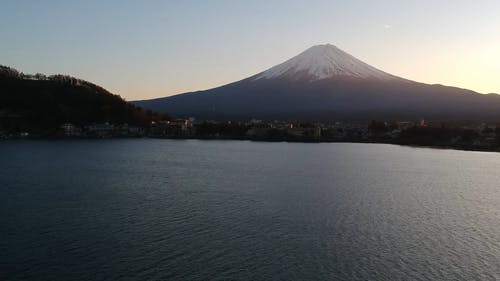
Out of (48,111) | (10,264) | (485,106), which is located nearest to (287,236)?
(10,264)

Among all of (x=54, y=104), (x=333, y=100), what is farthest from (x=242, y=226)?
(x=333, y=100)

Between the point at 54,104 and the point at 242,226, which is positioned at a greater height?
the point at 54,104

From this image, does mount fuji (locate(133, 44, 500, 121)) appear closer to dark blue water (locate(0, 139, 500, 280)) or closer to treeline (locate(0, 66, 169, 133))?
treeline (locate(0, 66, 169, 133))

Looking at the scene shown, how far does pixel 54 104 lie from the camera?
17.3m

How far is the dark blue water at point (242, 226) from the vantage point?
283 cm

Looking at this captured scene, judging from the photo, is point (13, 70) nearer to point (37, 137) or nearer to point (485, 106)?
point (37, 137)

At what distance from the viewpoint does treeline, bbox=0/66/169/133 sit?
1630 centimetres

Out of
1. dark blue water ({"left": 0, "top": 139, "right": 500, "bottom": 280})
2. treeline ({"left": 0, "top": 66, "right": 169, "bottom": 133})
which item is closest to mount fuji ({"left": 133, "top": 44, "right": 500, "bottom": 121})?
treeline ({"left": 0, "top": 66, "right": 169, "bottom": 133})

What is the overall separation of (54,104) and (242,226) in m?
15.3

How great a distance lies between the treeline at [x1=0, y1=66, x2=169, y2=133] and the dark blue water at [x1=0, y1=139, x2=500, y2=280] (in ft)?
32.6

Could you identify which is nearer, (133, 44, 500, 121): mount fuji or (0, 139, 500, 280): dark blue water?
(0, 139, 500, 280): dark blue water

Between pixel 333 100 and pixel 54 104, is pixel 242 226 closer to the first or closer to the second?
pixel 54 104

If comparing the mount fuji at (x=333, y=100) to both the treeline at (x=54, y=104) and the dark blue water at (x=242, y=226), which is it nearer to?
the treeline at (x=54, y=104)

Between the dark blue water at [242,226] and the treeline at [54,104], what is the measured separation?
9.93 metres
